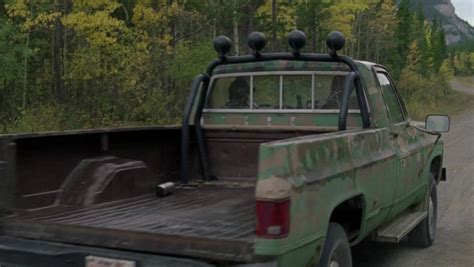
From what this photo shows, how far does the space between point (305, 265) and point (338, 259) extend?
623 millimetres

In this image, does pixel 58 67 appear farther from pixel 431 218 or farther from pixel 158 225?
pixel 158 225

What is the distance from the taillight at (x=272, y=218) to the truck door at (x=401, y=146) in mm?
2388

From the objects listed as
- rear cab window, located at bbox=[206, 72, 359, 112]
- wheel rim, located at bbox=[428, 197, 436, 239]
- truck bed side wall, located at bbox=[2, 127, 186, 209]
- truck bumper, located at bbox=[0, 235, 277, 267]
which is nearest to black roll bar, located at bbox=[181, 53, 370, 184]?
rear cab window, located at bbox=[206, 72, 359, 112]

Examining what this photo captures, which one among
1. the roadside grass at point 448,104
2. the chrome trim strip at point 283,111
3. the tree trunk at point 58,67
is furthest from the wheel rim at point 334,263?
the roadside grass at point 448,104

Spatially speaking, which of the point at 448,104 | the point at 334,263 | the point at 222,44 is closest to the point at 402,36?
the point at 448,104

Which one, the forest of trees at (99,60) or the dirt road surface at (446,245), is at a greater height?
the forest of trees at (99,60)

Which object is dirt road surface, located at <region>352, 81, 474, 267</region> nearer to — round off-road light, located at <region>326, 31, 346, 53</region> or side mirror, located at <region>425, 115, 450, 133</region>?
side mirror, located at <region>425, 115, 450, 133</region>

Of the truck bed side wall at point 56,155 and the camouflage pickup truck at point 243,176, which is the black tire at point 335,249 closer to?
the camouflage pickup truck at point 243,176

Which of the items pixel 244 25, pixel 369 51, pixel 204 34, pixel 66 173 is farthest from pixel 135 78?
pixel 369 51

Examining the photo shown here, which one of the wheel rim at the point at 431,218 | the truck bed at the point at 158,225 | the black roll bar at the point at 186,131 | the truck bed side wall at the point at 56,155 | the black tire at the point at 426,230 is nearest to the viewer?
the truck bed at the point at 158,225

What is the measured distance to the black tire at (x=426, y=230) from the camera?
6887 mm

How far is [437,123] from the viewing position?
6.72 meters

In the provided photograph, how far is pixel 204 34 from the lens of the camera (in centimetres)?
3070

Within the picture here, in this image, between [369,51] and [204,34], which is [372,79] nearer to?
[204,34]
